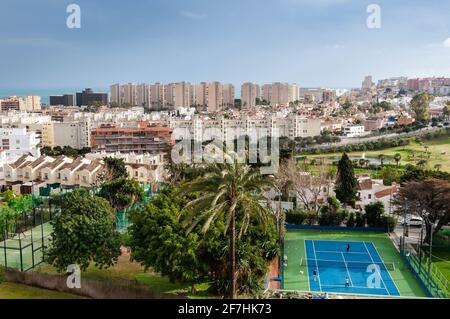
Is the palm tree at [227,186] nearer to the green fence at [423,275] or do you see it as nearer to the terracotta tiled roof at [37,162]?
the green fence at [423,275]

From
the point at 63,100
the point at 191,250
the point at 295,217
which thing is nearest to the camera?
the point at 191,250

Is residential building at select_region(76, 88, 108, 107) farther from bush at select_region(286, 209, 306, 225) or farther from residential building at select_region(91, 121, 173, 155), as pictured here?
bush at select_region(286, 209, 306, 225)

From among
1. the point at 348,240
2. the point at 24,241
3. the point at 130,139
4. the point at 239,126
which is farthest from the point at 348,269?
the point at 239,126

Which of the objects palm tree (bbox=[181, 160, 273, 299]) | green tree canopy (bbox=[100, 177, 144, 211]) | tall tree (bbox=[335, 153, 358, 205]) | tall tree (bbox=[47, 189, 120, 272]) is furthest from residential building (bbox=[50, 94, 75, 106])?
palm tree (bbox=[181, 160, 273, 299])

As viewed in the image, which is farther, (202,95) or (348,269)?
(202,95)

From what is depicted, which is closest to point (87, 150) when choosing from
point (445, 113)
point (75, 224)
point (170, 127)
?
point (170, 127)

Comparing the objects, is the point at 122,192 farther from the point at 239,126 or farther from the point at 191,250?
the point at 239,126
